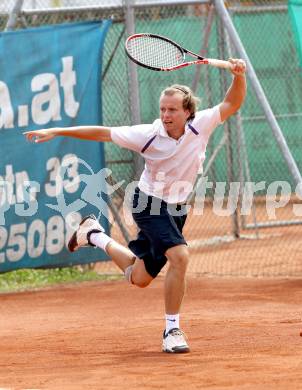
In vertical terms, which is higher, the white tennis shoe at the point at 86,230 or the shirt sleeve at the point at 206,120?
the shirt sleeve at the point at 206,120

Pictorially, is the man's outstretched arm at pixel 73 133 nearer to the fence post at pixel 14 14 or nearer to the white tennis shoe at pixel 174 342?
the white tennis shoe at pixel 174 342

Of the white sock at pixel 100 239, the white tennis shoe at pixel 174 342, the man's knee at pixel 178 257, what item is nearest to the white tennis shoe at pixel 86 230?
the white sock at pixel 100 239

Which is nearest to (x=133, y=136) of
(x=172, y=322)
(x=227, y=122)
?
(x=172, y=322)

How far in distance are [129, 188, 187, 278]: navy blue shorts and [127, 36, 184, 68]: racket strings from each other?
0.88 metres

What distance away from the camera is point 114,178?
35.6 feet

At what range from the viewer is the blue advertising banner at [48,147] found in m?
9.91

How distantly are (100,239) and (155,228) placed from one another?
107 centimetres

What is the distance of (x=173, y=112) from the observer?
6.84m

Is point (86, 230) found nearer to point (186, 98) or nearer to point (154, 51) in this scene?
point (154, 51)

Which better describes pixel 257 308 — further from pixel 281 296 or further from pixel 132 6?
pixel 132 6

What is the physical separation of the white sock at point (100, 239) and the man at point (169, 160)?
607mm

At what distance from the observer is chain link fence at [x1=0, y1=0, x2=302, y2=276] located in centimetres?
1086

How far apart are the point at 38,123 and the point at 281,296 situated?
271 centimetres

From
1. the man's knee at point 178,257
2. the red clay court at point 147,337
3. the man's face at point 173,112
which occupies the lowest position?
the red clay court at point 147,337
